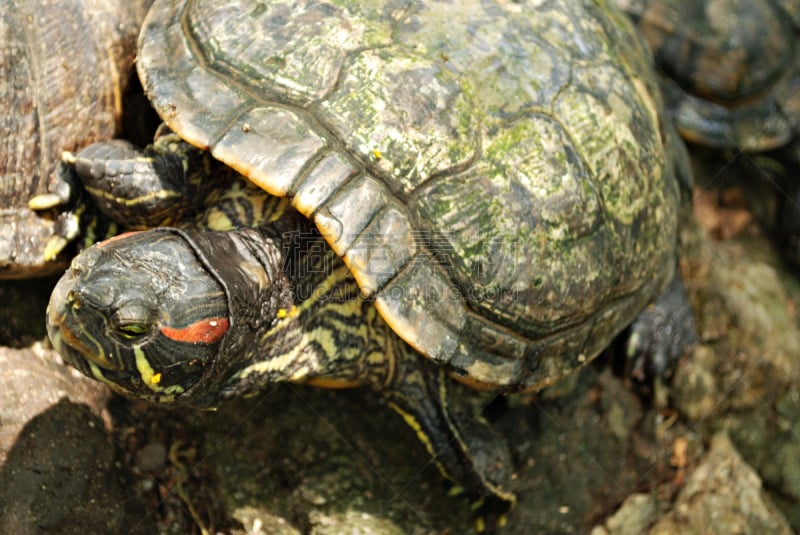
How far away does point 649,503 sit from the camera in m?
4.67

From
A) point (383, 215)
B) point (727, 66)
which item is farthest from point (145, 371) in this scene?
point (727, 66)

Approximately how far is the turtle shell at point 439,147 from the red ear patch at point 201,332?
58 centimetres

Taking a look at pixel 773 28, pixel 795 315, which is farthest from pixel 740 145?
pixel 795 315

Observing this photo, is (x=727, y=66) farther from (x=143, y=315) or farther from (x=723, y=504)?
(x=143, y=315)

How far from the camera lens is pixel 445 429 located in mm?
3875

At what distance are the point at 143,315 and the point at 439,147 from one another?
146cm

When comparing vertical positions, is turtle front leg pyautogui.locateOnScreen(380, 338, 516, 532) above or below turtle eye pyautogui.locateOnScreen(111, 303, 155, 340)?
below

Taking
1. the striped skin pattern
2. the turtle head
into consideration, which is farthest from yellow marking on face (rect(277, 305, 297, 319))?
the turtle head

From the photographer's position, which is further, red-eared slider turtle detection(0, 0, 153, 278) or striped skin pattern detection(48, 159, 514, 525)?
red-eared slider turtle detection(0, 0, 153, 278)

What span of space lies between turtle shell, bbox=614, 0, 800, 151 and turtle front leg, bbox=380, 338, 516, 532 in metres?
3.80

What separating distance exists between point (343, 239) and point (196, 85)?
100 centimetres

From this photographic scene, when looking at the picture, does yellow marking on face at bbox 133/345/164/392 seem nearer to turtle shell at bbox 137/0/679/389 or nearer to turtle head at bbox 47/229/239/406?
turtle head at bbox 47/229/239/406

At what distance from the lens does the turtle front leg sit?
12.5 ft

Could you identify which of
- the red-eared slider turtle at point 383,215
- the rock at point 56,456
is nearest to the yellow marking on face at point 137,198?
the red-eared slider turtle at point 383,215
